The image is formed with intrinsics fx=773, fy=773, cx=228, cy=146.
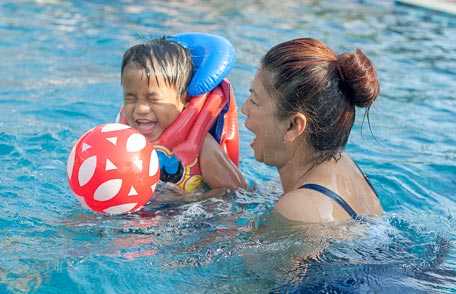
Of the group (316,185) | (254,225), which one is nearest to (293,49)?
(316,185)

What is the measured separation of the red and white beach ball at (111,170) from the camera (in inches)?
183

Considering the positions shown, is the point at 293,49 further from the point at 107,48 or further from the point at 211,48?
the point at 107,48

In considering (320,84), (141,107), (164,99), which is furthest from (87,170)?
(320,84)

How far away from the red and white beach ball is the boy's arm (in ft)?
2.47

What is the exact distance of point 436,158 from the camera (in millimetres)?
7574

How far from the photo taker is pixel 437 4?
16016 mm

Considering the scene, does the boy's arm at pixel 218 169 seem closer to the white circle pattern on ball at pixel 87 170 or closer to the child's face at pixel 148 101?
the child's face at pixel 148 101

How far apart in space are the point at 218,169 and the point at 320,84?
146 centimetres

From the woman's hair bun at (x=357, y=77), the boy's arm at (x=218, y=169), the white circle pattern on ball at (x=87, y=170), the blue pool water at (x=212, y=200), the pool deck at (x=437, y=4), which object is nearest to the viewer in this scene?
the woman's hair bun at (x=357, y=77)

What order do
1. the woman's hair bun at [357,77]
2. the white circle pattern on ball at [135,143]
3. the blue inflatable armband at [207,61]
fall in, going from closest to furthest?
1. the woman's hair bun at [357,77]
2. the white circle pattern on ball at [135,143]
3. the blue inflatable armband at [207,61]

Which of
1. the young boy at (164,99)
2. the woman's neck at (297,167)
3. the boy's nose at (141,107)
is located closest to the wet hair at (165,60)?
the young boy at (164,99)

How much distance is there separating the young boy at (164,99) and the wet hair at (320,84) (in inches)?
45.0

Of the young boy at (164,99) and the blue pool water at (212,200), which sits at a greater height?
the young boy at (164,99)

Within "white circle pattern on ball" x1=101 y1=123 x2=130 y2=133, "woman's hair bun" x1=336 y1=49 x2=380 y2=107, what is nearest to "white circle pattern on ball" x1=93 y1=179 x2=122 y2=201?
"white circle pattern on ball" x1=101 y1=123 x2=130 y2=133
